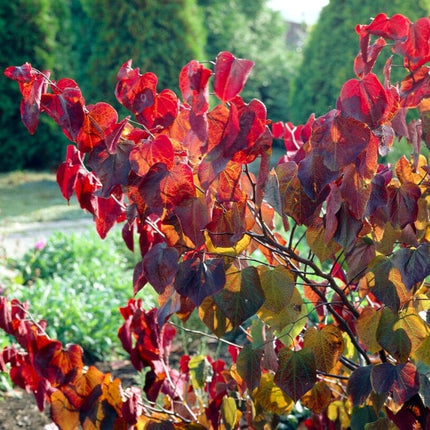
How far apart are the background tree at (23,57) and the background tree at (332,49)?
14.9ft

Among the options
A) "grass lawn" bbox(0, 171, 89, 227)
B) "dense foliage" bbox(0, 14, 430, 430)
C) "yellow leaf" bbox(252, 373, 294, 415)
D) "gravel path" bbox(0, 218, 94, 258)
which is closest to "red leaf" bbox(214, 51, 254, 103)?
"dense foliage" bbox(0, 14, 430, 430)

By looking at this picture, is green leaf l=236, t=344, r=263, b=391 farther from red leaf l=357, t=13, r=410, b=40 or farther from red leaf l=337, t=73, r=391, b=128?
red leaf l=357, t=13, r=410, b=40

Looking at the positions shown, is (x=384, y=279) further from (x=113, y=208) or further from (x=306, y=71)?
(x=306, y=71)

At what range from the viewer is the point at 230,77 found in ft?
3.34

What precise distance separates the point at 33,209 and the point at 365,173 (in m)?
7.94

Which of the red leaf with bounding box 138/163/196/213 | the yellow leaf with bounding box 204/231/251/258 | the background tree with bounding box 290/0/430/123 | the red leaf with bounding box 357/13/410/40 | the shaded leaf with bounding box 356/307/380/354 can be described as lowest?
the background tree with bounding box 290/0/430/123

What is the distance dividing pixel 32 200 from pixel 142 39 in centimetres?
320

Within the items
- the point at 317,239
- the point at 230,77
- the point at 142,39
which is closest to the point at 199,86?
the point at 230,77

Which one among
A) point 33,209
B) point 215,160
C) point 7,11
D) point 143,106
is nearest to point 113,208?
point 143,106

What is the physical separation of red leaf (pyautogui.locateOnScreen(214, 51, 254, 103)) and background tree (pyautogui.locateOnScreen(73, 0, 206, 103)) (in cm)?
966

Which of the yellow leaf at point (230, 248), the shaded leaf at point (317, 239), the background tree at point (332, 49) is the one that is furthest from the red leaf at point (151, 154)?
the background tree at point (332, 49)

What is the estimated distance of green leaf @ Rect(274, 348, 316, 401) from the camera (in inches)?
48.9

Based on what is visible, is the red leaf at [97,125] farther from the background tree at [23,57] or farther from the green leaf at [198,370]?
the background tree at [23,57]

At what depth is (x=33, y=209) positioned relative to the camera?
861 centimetres
